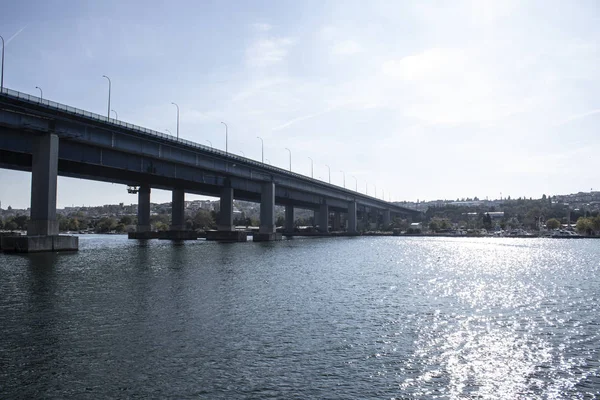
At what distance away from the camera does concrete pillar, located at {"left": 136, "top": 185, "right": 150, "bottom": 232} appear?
440 ft

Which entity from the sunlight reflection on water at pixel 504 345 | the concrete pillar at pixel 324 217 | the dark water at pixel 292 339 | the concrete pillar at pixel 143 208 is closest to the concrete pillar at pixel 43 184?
the dark water at pixel 292 339

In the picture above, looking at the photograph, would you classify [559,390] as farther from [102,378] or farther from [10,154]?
[10,154]

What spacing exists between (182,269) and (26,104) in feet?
99.6

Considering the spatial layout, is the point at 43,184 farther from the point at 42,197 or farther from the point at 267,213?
the point at 267,213

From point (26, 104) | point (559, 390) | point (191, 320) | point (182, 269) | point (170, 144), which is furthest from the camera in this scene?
point (170, 144)

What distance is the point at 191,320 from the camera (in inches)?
1037

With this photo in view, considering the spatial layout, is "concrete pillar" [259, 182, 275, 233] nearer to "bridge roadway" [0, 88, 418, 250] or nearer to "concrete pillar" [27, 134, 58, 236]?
"bridge roadway" [0, 88, 418, 250]

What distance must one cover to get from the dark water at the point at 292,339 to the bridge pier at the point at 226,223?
7712 cm

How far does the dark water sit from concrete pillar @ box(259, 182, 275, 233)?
85.8m

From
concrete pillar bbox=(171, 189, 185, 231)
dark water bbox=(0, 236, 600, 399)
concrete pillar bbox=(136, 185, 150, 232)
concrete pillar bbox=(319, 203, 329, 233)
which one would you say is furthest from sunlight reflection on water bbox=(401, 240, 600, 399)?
concrete pillar bbox=(319, 203, 329, 233)

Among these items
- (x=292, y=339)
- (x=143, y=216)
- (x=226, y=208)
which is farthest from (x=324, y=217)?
(x=292, y=339)

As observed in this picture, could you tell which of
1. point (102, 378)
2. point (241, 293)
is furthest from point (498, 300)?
point (102, 378)

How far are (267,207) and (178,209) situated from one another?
29.0 meters

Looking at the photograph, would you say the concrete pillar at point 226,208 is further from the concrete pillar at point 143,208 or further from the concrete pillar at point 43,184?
the concrete pillar at point 43,184
